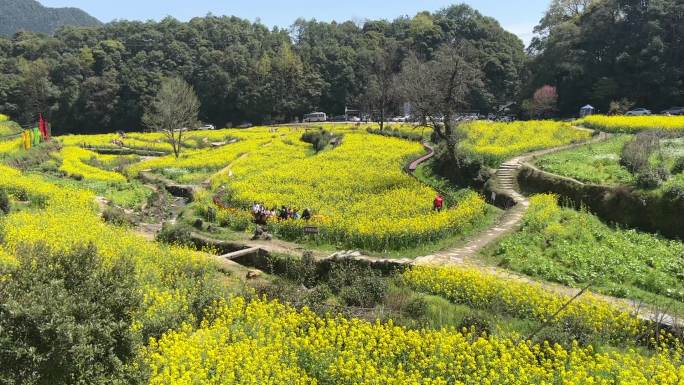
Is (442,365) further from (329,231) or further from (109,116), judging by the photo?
(109,116)

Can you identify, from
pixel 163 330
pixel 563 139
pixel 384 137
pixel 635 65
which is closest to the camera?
pixel 163 330

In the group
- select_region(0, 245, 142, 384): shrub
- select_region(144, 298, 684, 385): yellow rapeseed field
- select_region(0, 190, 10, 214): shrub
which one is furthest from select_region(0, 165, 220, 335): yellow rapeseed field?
select_region(144, 298, 684, 385): yellow rapeseed field

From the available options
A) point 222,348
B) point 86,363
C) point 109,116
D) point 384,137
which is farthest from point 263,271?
point 109,116

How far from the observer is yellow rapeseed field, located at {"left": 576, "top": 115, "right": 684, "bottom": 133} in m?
32.2

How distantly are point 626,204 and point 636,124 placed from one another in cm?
1977

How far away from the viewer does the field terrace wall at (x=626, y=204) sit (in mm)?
17328

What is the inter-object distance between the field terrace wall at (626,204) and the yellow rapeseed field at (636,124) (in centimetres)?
1341

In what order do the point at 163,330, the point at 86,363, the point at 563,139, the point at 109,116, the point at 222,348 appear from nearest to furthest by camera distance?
the point at 86,363 → the point at 222,348 → the point at 163,330 → the point at 563,139 → the point at 109,116

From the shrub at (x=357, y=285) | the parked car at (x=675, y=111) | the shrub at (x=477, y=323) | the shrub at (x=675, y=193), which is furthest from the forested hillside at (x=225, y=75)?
the shrub at (x=477, y=323)

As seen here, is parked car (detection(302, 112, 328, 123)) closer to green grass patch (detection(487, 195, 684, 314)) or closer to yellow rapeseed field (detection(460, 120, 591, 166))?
yellow rapeseed field (detection(460, 120, 591, 166))

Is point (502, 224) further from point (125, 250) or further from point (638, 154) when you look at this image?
point (125, 250)

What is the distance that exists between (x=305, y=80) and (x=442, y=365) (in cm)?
8777

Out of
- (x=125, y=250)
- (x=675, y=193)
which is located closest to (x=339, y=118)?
(x=675, y=193)

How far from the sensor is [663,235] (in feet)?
56.6
